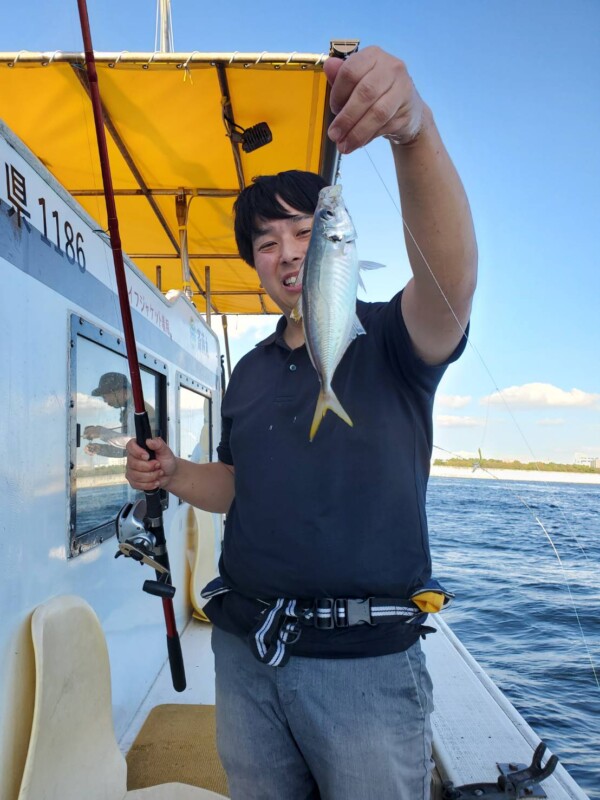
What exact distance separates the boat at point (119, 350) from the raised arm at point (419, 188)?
133 centimetres

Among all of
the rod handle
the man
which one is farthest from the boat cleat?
the rod handle

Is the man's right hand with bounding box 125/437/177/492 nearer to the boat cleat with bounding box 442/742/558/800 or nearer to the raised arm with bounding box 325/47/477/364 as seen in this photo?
the raised arm with bounding box 325/47/477/364

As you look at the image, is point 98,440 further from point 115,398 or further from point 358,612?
point 358,612

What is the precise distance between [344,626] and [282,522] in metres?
0.31

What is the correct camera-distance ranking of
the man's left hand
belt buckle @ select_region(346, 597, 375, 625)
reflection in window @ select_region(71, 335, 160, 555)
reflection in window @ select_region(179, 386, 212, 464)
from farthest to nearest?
reflection in window @ select_region(179, 386, 212, 464)
reflection in window @ select_region(71, 335, 160, 555)
belt buckle @ select_region(346, 597, 375, 625)
the man's left hand

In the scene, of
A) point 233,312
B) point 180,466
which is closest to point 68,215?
point 180,466

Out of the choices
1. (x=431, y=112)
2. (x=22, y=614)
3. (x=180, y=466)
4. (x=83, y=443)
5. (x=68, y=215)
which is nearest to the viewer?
(x=431, y=112)

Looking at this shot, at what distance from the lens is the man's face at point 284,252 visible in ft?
5.87

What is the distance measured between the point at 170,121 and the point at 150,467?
2847mm

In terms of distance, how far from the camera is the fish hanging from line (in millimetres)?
1370

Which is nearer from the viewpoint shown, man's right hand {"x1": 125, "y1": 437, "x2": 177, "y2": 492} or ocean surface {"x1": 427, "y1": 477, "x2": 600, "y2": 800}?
man's right hand {"x1": 125, "y1": 437, "x2": 177, "y2": 492}

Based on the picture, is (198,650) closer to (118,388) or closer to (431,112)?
(118,388)

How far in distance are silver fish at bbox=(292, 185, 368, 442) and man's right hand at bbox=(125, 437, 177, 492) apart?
0.95m

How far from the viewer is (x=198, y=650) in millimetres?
4680
